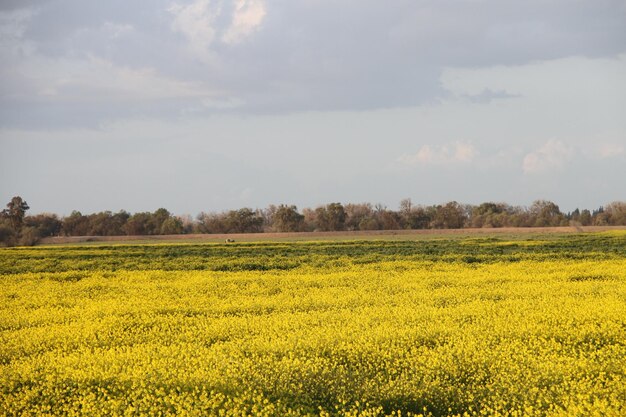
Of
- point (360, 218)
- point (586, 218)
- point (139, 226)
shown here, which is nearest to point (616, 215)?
point (586, 218)

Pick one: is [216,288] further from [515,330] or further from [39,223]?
[39,223]

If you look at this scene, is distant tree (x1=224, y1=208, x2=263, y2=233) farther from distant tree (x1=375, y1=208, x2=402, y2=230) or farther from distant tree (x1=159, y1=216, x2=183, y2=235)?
distant tree (x1=375, y1=208, x2=402, y2=230)

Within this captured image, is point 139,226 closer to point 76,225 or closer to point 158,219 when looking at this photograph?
point 158,219

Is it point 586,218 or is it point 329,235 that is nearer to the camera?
point 329,235

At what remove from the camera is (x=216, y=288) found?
2333cm

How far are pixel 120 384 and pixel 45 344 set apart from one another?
A: 13.8 feet

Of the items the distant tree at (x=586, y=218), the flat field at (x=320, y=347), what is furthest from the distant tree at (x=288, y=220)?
the flat field at (x=320, y=347)

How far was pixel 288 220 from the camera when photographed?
94.7 m

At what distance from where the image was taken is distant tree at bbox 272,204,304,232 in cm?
9438

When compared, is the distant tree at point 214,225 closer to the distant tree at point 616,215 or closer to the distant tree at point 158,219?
the distant tree at point 158,219

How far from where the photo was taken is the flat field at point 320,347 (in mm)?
9836

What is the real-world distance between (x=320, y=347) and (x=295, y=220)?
82.8m

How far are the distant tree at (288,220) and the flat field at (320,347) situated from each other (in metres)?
69.3

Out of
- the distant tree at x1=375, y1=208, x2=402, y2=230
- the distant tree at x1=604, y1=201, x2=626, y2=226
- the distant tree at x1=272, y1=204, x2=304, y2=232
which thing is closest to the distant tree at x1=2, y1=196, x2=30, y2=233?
the distant tree at x1=272, y1=204, x2=304, y2=232
